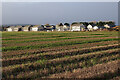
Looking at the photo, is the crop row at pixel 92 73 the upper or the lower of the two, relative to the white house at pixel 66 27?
lower

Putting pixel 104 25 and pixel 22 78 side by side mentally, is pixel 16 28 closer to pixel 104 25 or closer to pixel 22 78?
pixel 104 25

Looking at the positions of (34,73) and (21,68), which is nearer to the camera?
(34,73)

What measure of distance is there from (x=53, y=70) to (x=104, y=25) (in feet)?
330

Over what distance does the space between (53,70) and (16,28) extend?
339ft

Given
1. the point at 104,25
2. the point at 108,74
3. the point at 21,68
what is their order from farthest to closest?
the point at 104,25 → the point at 21,68 → the point at 108,74

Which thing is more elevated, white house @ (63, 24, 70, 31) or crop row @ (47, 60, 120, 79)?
white house @ (63, 24, 70, 31)

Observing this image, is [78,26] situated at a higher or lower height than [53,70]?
higher

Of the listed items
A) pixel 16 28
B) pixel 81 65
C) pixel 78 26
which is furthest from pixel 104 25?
pixel 81 65

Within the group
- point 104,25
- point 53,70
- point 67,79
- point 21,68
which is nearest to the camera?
point 67,79

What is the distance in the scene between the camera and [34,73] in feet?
21.4

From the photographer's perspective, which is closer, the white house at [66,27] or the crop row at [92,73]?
the crop row at [92,73]

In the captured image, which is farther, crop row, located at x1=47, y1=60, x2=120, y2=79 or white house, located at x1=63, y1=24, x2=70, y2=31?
white house, located at x1=63, y1=24, x2=70, y2=31

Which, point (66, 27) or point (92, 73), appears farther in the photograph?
point (66, 27)

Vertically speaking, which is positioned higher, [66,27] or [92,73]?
[66,27]
